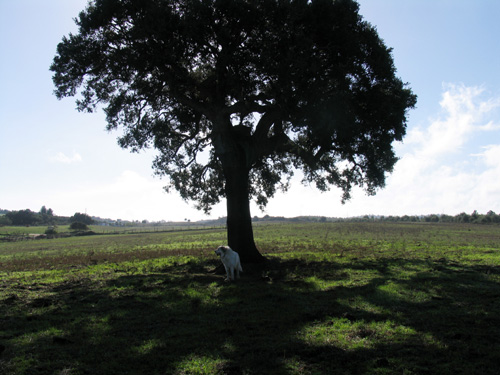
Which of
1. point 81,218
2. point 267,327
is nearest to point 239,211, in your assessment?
point 267,327

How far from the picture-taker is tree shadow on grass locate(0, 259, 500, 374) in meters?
5.52

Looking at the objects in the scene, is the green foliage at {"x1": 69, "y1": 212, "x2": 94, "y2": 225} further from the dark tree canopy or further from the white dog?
the white dog

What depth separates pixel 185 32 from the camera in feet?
49.7

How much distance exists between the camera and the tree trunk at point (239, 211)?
1730cm

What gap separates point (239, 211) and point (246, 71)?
282 inches

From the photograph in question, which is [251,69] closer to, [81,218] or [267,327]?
[267,327]

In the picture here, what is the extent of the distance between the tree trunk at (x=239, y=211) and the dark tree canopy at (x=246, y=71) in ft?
0.17

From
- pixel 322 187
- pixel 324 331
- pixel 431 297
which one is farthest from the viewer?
pixel 322 187

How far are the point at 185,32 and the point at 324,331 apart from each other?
540 inches

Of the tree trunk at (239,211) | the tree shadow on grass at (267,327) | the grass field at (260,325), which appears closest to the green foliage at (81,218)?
the tree trunk at (239,211)

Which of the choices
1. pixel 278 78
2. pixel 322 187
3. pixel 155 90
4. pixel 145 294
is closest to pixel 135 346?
pixel 145 294

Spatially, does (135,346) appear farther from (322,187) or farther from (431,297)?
(322,187)

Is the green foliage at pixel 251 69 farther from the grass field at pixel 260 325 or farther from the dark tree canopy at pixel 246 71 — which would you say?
the grass field at pixel 260 325

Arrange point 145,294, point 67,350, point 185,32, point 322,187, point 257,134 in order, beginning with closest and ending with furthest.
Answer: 1. point 67,350
2. point 145,294
3. point 185,32
4. point 257,134
5. point 322,187
